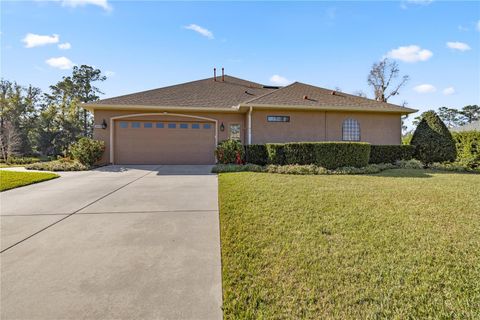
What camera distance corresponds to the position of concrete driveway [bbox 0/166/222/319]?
5.76 feet

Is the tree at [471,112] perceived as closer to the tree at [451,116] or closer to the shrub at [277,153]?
the tree at [451,116]

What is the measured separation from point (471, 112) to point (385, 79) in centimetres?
3350

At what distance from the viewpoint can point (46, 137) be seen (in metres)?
21.9

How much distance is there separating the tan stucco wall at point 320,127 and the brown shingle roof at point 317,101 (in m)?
0.53

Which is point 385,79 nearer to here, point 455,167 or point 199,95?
point 455,167

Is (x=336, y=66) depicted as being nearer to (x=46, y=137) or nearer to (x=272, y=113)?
(x=272, y=113)

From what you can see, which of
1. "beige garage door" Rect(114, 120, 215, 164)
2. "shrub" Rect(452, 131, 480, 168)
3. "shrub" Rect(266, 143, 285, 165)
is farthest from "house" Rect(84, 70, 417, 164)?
"shrub" Rect(452, 131, 480, 168)

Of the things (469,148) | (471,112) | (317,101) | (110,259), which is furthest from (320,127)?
(471,112)

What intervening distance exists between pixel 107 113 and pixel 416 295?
43.5 ft

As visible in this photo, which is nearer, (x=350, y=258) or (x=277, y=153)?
(x=350, y=258)

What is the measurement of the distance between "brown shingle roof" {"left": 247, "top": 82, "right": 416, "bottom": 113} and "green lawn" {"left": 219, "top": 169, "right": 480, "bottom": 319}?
24.1ft

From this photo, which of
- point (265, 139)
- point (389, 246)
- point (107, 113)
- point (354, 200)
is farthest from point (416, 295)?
point (107, 113)

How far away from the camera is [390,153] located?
34.4ft

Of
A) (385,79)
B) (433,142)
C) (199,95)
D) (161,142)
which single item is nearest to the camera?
(433,142)
